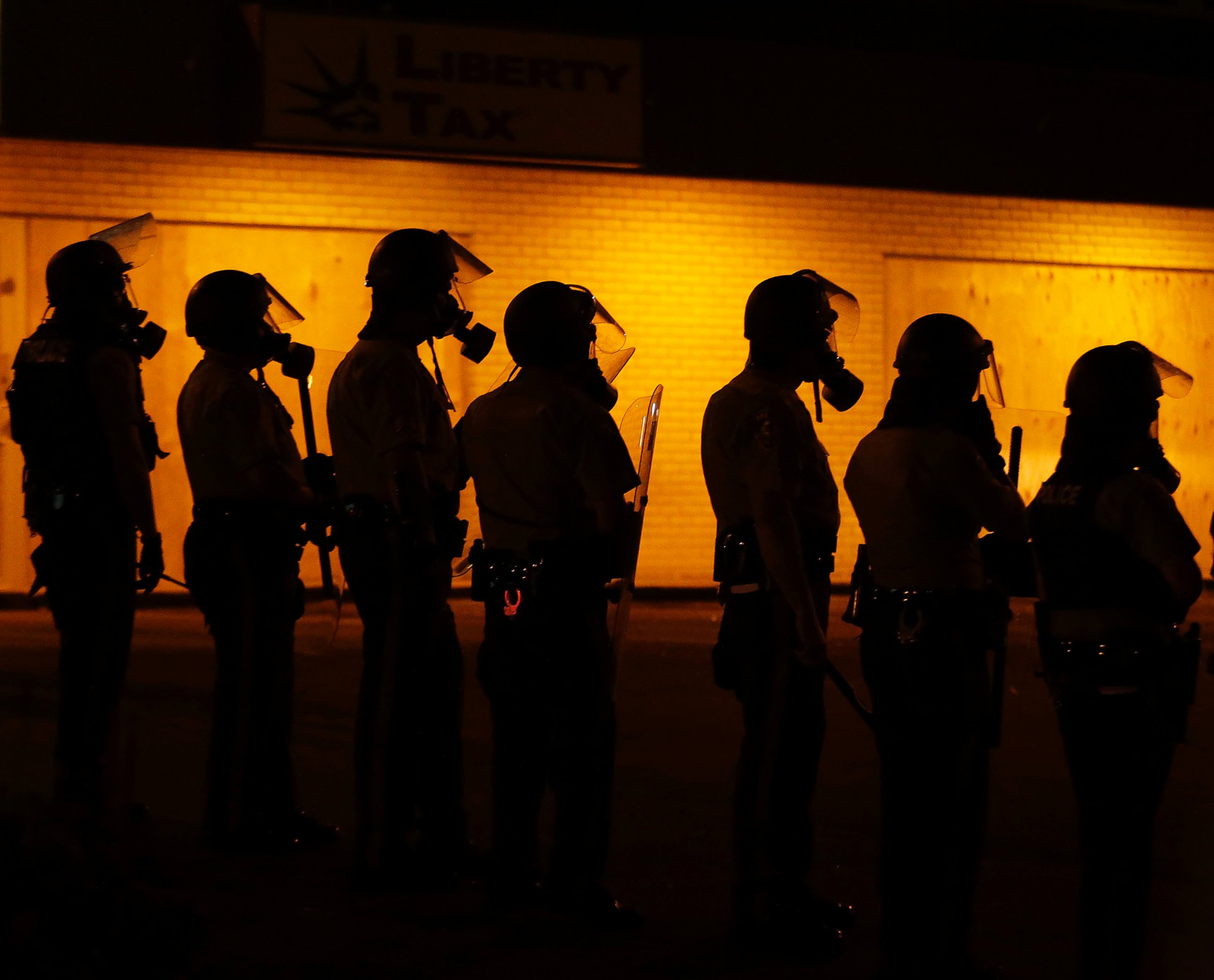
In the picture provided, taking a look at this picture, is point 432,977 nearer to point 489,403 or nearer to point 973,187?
point 489,403

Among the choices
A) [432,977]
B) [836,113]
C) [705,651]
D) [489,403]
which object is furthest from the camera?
[836,113]

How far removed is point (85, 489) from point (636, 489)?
1.82m

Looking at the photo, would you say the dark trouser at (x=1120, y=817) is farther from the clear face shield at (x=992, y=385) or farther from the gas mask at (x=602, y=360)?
the gas mask at (x=602, y=360)

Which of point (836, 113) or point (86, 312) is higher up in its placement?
point (836, 113)

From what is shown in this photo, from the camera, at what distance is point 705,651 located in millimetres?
10523

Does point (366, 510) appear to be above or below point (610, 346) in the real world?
below

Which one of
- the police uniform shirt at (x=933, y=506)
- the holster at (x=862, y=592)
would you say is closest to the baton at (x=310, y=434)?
the holster at (x=862, y=592)

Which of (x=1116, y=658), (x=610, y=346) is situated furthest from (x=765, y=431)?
(x=610, y=346)

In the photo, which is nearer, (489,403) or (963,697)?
(963,697)

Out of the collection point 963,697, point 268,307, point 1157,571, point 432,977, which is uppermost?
point 268,307

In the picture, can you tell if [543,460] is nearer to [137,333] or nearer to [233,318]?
[233,318]

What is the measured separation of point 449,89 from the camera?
12.7m

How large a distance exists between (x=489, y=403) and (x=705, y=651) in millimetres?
6250

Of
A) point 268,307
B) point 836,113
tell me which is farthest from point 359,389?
point 836,113
